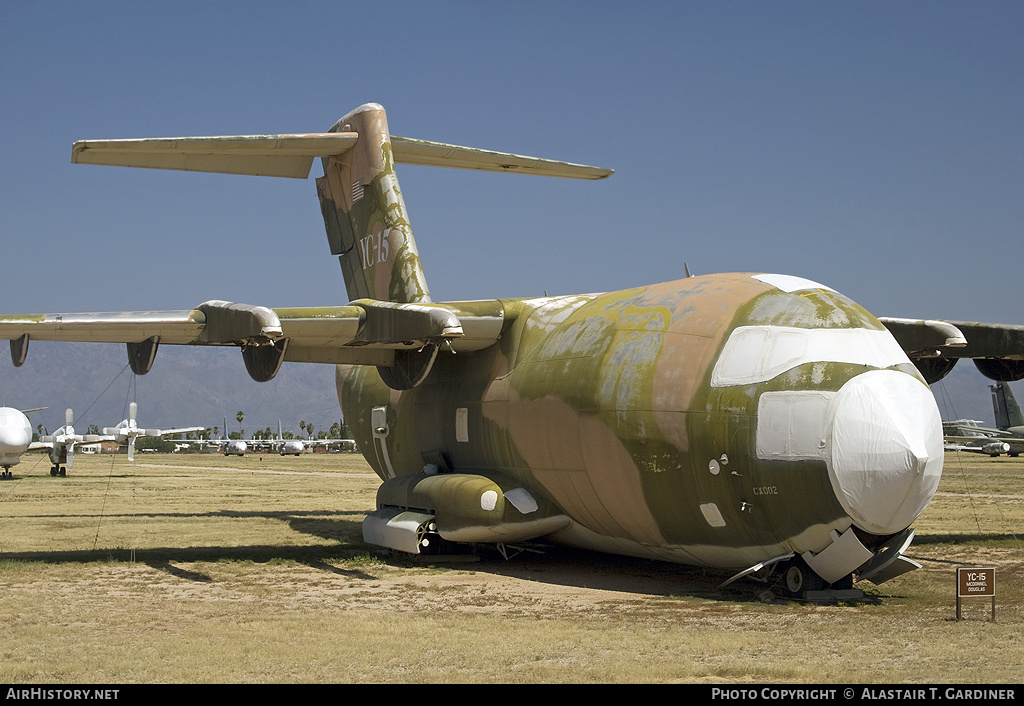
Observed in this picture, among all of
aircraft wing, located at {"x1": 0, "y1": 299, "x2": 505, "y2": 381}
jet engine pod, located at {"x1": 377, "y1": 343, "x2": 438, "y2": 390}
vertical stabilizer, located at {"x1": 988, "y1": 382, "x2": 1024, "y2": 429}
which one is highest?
aircraft wing, located at {"x1": 0, "y1": 299, "x2": 505, "y2": 381}

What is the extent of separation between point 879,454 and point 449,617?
5.07 meters

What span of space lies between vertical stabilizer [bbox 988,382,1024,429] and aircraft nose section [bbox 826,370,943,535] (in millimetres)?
65044

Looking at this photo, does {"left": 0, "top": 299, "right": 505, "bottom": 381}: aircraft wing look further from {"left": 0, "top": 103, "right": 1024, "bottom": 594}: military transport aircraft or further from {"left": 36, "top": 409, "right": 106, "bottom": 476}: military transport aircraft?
{"left": 36, "top": 409, "right": 106, "bottom": 476}: military transport aircraft

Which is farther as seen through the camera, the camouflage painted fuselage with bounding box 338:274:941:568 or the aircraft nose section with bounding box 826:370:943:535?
the camouflage painted fuselage with bounding box 338:274:941:568

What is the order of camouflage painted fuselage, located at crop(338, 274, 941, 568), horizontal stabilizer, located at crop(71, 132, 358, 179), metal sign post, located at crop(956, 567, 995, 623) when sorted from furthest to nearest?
horizontal stabilizer, located at crop(71, 132, 358, 179) < camouflage painted fuselage, located at crop(338, 274, 941, 568) < metal sign post, located at crop(956, 567, 995, 623)

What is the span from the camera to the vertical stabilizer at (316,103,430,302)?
18.6 m

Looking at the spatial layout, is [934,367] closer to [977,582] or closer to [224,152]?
[977,582]

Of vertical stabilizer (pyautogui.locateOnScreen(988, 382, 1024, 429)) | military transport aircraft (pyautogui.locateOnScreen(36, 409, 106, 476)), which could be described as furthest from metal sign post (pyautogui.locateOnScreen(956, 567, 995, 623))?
vertical stabilizer (pyautogui.locateOnScreen(988, 382, 1024, 429))

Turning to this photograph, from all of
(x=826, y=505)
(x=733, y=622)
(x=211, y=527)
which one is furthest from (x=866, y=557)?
(x=211, y=527)

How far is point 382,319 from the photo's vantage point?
1489 centimetres

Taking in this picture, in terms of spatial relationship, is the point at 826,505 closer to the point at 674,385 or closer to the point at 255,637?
the point at 674,385

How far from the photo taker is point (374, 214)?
63.0 feet

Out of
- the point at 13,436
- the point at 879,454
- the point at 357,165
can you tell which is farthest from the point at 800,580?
the point at 13,436

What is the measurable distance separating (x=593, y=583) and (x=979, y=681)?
6847 millimetres
